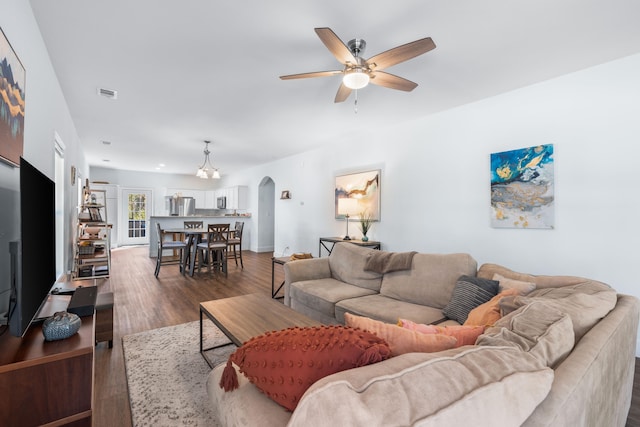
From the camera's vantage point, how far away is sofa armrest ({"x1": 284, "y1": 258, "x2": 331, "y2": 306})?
3.28 m

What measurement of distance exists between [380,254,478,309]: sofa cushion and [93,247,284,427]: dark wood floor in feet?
6.56

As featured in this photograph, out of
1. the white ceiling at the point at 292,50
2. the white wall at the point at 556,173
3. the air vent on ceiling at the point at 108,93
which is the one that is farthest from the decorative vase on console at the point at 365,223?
the air vent on ceiling at the point at 108,93

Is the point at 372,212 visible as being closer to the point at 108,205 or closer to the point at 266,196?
the point at 266,196

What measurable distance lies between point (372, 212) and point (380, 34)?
297cm

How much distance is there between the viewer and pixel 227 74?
2.95 meters

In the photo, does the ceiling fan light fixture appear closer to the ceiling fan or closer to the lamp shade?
the ceiling fan

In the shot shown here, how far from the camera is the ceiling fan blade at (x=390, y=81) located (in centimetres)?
245

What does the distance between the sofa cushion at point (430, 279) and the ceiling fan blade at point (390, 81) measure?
5.03 ft

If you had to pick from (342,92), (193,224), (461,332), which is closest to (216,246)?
(193,224)

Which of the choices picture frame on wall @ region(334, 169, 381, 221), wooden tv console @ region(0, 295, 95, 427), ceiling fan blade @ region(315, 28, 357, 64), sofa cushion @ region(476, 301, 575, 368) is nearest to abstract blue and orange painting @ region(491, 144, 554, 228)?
picture frame on wall @ region(334, 169, 381, 221)

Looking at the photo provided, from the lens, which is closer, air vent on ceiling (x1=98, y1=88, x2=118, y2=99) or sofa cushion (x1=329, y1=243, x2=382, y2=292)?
sofa cushion (x1=329, y1=243, x2=382, y2=292)

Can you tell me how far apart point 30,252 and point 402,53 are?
237 centimetres

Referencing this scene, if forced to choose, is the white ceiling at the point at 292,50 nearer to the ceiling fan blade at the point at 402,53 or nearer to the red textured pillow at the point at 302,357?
the ceiling fan blade at the point at 402,53

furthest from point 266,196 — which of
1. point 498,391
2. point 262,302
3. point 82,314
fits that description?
point 498,391
